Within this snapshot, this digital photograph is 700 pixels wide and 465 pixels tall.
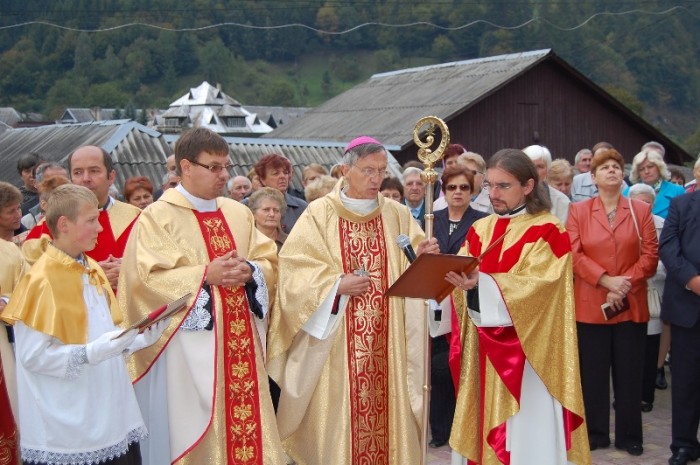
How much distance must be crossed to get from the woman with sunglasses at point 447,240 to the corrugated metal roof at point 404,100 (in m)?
19.9

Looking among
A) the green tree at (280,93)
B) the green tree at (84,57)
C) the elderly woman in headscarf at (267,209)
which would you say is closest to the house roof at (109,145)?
the elderly woman in headscarf at (267,209)

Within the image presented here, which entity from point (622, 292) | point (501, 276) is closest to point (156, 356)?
point (501, 276)

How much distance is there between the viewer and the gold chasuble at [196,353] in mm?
4918

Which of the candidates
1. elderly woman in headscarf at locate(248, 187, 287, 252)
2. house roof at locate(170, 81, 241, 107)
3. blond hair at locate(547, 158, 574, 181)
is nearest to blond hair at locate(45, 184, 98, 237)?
elderly woman in headscarf at locate(248, 187, 287, 252)

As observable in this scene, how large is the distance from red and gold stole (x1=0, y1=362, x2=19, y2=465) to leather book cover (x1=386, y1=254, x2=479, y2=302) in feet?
6.76

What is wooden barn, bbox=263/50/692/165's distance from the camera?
97.9ft

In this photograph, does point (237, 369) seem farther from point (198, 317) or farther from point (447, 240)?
point (447, 240)

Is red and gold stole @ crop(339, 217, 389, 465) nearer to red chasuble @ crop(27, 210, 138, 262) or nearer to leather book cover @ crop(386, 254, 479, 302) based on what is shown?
leather book cover @ crop(386, 254, 479, 302)

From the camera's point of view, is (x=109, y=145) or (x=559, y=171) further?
(x=109, y=145)

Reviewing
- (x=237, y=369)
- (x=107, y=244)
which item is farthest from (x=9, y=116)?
(x=237, y=369)

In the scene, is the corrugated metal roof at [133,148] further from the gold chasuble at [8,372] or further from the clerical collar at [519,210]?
the gold chasuble at [8,372]

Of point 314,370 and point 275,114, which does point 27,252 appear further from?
point 275,114

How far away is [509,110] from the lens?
31.2m

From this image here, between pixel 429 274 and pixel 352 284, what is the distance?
2.13ft
